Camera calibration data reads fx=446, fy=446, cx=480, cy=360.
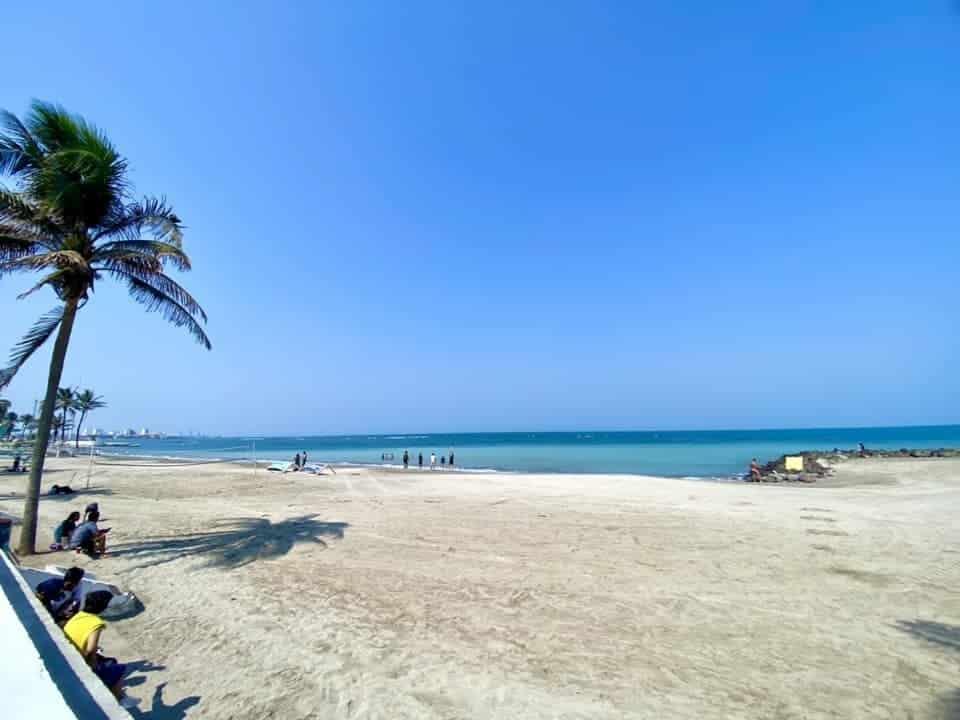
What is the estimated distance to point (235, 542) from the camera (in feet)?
35.8

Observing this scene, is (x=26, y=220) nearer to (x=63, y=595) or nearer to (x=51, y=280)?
(x=51, y=280)

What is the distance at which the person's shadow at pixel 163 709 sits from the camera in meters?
4.31

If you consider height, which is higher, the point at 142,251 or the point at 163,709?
the point at 142,251

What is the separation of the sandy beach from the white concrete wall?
2284 mm

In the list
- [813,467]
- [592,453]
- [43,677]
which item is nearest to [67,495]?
[43,677]

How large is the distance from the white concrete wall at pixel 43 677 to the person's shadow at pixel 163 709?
1990 millimetres

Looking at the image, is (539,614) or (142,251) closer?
→ (539,614)

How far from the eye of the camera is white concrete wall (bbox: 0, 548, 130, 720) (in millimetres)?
1979

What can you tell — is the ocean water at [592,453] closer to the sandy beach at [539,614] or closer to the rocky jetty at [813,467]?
the rocky jetty at [813,467]

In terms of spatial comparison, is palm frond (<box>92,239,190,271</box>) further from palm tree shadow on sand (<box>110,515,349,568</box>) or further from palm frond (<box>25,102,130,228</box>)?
palm tree shadow on sand (<box>110,515,349,568</box>)

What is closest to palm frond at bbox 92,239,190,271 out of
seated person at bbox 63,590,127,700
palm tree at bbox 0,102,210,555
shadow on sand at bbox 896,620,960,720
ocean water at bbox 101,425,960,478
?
palm tree at bbox 0,102,210,555

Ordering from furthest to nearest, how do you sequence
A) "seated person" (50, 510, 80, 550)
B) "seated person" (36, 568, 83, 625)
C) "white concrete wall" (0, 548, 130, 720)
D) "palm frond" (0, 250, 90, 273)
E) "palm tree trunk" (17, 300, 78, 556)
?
1. "seated person" (50, 510, 80, 550)
2. "palm tree trunk" (17, 300, 78, 556)
3. "palm frond" (0, 250, 90, 273)
4. "seated person" (36, 568, 83, 625)
5. "white concrete wall" (0, 548, 130, 720)

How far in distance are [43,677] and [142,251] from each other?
9.99m

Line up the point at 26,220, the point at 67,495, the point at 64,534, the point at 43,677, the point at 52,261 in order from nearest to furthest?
the point at 43,677
the point at 52,261
the point at 26,220
the point at 64,534
the point at 67,495
